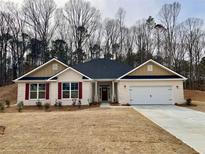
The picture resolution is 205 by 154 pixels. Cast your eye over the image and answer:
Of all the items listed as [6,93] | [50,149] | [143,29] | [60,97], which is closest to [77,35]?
[143,29]

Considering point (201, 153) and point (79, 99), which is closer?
point (201, 153)

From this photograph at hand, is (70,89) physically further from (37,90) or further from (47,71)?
(47,71)

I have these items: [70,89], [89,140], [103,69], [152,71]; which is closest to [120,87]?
[152,71]

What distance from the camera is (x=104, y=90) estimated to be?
27.4 m

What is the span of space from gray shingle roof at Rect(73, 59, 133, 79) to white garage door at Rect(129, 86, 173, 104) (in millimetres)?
3131

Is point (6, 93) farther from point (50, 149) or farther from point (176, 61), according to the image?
point (50, 149)

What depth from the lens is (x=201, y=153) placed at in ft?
20.5

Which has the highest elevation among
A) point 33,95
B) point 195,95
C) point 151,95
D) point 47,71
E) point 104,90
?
point 47,71

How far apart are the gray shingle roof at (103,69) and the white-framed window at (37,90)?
5.06 meters

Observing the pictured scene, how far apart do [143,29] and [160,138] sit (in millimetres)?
37912

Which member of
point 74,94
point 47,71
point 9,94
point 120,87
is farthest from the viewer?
point 9,94

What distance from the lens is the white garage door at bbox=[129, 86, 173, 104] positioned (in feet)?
78.9

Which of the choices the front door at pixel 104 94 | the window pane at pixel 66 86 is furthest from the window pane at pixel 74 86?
the front door at pixel 104 94

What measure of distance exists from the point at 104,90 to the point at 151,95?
5.66 m
